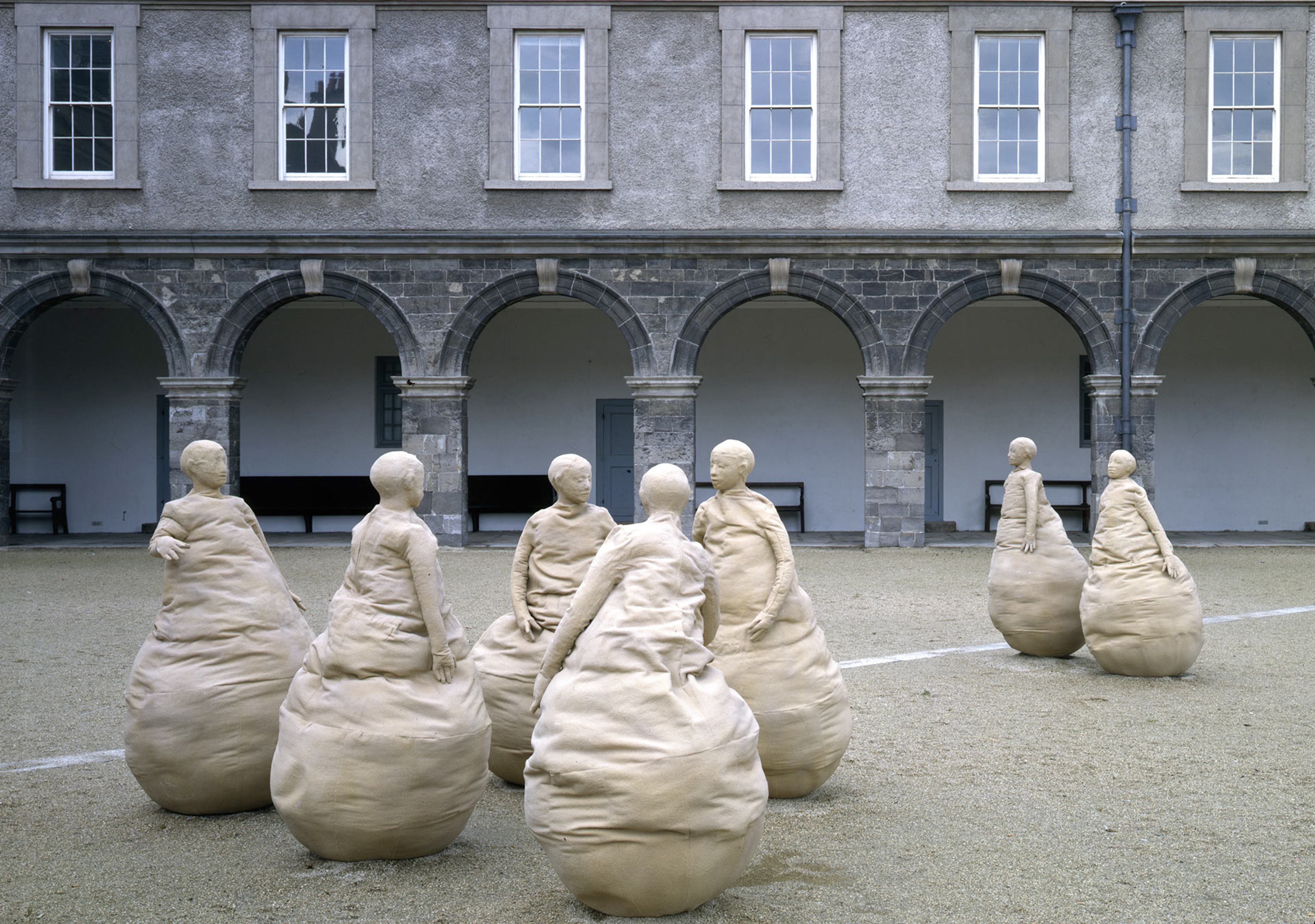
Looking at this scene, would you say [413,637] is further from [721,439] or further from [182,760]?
[721,439]

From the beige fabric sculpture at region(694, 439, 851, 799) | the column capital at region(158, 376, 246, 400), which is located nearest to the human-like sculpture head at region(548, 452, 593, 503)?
the beige fabric sculpture at region(694, 439, 851, 799)

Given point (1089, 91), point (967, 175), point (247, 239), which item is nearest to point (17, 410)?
point (247, 239)

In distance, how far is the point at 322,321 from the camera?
2014cm

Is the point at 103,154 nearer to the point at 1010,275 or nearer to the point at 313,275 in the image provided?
the point at 313,275

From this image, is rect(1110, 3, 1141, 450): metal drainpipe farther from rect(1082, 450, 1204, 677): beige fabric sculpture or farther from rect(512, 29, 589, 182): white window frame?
rect(1082, 450, 1204, 677): beige fabric sculpture

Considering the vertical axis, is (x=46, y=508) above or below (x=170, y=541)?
below

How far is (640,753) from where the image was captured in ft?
12.2

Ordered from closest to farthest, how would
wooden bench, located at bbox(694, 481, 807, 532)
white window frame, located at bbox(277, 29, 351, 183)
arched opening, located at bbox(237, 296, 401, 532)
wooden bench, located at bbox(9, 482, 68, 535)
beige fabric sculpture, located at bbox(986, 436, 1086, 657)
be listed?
beige fabric sculpture, located at bbox(986, 436, 1086, 657) < white window frame, located at bbox(277, 29, 351, 183) < wooden bench, located at bbox(9, 482, 68, 535) < wooden bench, located at bbox(694, 481, 807, 532) < arched opening, located at bbox(237, 296, 401, 532)

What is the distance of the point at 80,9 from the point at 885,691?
14.8 meters

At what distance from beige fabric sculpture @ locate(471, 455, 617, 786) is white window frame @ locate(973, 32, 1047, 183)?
12853 mm

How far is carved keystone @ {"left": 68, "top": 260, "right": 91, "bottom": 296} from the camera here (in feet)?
54.8

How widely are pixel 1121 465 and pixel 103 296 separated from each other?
13.7m

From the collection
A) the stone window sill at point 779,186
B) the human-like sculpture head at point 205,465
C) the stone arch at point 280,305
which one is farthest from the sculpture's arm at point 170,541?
the stone window sill at point 779,186

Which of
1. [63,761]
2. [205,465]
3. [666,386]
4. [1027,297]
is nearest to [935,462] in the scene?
[1027,297]
